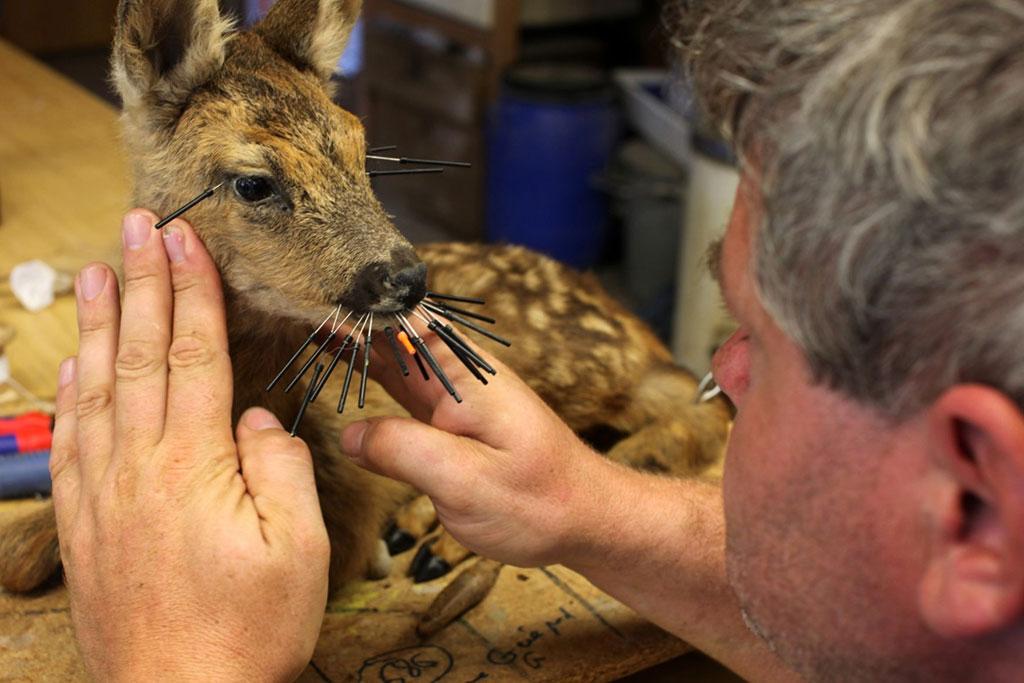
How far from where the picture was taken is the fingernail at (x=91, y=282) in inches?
54.4

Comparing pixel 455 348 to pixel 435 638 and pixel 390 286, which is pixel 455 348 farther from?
pixel 435 638

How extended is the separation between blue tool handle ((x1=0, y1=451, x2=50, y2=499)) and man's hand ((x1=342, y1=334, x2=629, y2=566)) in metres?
0.64

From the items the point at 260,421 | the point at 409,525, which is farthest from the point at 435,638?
the point at 260,421

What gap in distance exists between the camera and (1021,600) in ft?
2.81

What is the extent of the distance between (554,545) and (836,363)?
65 cm

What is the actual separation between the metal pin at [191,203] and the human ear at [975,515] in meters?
0.88

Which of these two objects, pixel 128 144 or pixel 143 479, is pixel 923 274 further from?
pixel 128 144

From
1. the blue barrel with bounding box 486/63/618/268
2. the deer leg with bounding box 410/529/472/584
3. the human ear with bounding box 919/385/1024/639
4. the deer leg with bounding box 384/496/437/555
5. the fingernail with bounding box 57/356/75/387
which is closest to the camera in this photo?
the human ear with bounding box 919/385/1024/639

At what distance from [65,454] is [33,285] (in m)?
1.09

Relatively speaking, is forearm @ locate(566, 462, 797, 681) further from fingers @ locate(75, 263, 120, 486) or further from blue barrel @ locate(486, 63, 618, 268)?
blue barrel @ locate(486, 63, 618, 268)

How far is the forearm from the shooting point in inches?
61.9

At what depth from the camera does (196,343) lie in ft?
4.34

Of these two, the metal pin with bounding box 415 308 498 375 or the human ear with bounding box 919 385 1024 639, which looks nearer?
the human ear with bounding box 919 385 1024 639

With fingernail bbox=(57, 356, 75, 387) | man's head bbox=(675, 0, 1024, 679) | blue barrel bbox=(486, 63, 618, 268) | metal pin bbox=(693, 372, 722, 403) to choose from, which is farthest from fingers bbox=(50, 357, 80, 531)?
blue barrel bbox=(486, 63, 618, 268)
